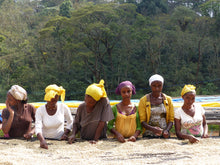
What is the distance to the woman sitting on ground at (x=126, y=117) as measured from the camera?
334 centimetres

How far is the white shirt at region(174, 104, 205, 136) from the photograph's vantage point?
3328 millimetres

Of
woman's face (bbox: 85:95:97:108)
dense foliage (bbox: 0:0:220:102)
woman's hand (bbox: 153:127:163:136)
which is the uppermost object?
dense foliage (bbox: 0:0:220:102)

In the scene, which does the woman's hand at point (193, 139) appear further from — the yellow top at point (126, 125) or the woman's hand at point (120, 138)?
the woman's hand at point (120, 138)

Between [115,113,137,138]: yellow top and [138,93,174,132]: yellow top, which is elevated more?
[138,93,174,132]: yellow top

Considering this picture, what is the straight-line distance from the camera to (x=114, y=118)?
11.1ft

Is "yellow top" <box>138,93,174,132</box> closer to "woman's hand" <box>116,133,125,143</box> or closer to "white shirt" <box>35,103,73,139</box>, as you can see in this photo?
"woman's hand" <box>116,133,125,143</box>

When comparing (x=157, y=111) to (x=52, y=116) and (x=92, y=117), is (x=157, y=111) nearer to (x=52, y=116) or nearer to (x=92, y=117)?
(x=92, y=117)

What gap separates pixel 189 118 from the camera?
10.9 ft

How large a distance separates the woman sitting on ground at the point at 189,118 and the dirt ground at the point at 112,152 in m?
0.15

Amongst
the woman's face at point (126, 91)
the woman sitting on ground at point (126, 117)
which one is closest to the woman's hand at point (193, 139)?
the woman sitting on ground at point (126, 117)

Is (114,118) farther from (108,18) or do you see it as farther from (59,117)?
(108,18)

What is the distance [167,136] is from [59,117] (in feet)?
4.47

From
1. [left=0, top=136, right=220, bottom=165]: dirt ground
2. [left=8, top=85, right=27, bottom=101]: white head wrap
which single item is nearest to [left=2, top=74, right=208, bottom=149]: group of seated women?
[left=8, top=85, right=27, bottom=101]: white head wrap

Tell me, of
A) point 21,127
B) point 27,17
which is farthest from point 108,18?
point 21,127
